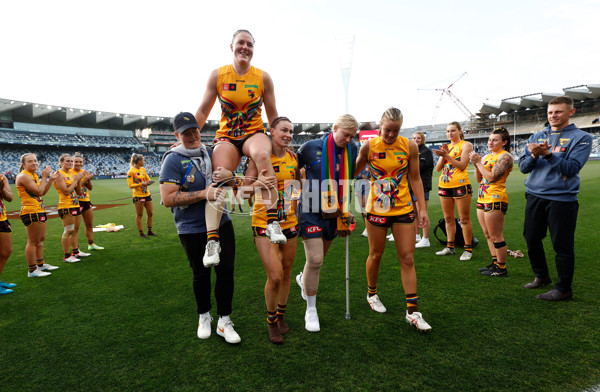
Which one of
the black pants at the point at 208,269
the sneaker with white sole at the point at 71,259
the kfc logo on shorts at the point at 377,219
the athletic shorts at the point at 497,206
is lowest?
the sneaker with white sole at the point at 71,259

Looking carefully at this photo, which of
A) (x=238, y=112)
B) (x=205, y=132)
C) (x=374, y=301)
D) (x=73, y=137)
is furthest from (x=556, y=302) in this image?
(x=205, y=132)

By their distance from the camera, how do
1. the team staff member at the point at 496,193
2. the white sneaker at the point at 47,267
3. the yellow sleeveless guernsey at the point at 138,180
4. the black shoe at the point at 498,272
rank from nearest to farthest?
the team staff member at the point at 496,193
the black shoe at the point at 498,272
the white sneaker at the point at 47,267
the yellow sleeveless guernsey at the point at 138,180

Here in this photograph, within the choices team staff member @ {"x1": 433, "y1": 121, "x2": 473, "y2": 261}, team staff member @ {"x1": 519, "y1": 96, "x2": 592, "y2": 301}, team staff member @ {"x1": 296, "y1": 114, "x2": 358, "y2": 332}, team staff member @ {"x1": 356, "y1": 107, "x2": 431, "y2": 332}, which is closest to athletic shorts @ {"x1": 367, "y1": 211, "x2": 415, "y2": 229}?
team staff member @ {"x1": 356, "y1": 107, "x2": 431, "y2": 332}

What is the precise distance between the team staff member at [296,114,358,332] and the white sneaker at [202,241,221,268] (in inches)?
36.1

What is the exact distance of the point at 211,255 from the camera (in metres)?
2.86

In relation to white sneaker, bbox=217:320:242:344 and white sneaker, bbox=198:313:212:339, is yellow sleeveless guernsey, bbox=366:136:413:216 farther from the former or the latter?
white sneaker, bbox=198:313:212:339

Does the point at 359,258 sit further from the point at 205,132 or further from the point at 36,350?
the point at 205,132

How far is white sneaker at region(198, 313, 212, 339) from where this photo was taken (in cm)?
332

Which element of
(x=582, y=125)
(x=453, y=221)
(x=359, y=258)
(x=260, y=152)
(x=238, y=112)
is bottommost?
(x=359, y=258)

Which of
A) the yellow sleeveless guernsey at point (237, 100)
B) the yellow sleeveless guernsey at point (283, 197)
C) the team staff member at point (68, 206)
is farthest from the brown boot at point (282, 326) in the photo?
the team staff member at point (68, 206)

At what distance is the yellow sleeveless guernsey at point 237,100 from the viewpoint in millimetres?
3389

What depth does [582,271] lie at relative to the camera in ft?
15.6

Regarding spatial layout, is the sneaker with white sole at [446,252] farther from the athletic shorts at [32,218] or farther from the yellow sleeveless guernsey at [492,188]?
the athletic shorts at [32,218]

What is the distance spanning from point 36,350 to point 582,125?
77.2 m
